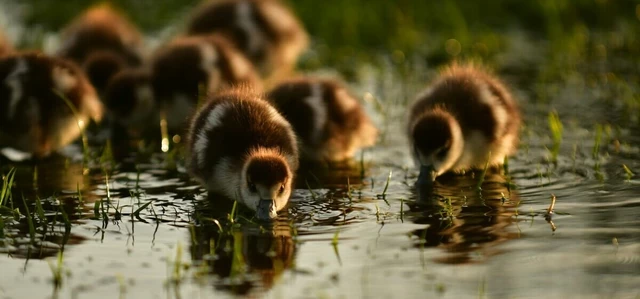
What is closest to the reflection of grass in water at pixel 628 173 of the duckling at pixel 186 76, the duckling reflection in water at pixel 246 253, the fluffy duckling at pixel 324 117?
the fluffy duckling at pixel 324 117

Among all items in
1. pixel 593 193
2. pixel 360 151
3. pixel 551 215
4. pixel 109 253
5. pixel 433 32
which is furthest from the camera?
pixel 433 32

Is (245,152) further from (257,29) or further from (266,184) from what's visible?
(257,29)

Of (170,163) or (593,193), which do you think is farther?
(170,163)

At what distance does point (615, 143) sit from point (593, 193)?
1231mm

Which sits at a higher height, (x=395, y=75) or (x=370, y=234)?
(x=395, y=75)

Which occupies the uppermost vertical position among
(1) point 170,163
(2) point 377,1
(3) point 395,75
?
(2) point 377,1

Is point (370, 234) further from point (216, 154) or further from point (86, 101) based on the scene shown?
point (86, 101)

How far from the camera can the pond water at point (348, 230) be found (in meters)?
4.36

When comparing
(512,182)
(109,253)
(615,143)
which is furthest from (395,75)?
(109,253)

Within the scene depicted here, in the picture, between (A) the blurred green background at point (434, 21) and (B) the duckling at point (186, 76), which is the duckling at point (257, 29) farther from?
(B) the duckling at point (186, 76)

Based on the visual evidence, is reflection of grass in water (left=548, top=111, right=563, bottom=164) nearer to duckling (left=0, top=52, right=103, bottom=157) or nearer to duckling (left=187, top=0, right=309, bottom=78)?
duckling (left=0, top=52, right=103, bottom=157)

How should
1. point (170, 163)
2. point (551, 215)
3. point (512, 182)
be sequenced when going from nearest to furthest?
point (551, 215), point (512, 182), point (170, 163)

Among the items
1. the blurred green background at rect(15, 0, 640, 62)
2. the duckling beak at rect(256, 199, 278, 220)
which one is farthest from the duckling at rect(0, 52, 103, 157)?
the blurred green background at rect(15, 0, 640, 62)

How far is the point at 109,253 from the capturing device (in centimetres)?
485
